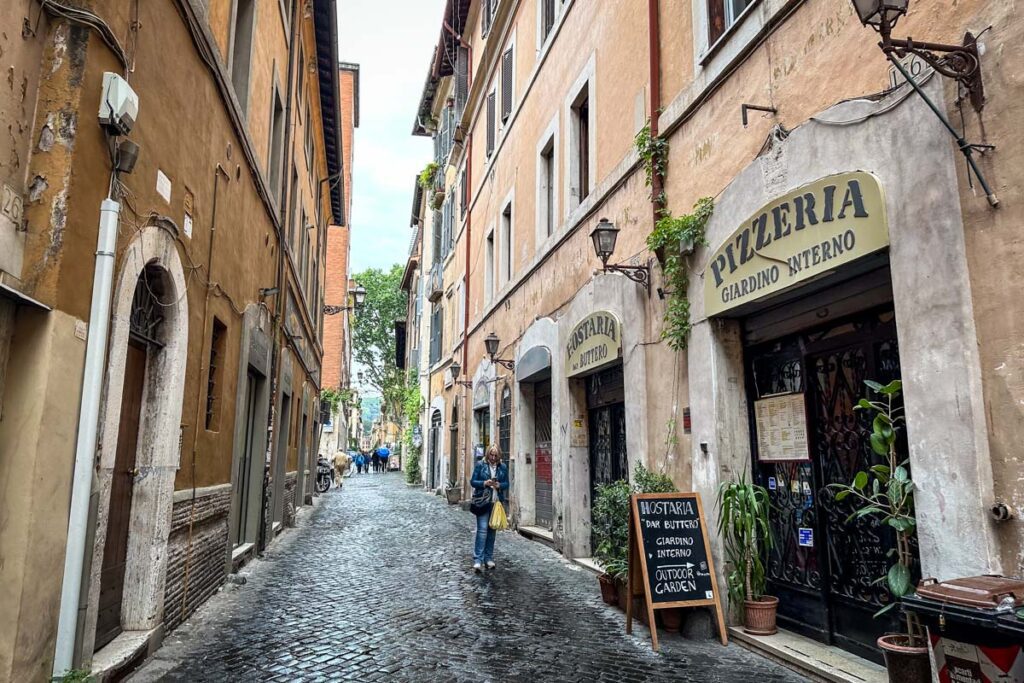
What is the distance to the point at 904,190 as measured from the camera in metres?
3.84

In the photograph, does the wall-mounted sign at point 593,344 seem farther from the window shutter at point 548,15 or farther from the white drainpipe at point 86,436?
the window shutter at point 548,15

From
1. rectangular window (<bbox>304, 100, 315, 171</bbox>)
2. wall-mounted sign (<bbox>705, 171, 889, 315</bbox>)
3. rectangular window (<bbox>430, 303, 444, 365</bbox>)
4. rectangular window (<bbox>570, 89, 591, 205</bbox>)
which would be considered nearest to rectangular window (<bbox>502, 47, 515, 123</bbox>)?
rectangular window (<bbox>570, 89, 591, 205</bbox>)

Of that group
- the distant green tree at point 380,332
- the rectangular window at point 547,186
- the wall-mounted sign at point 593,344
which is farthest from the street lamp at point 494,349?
the distant green tree at point 380,332

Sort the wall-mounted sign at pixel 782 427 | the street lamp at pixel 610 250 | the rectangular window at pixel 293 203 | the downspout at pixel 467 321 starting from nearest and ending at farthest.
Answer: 1. the wall-mounted sign at pixel 782 427
2. the street lamp at pixel 610 250
3. the rectangular window at pixel 293 203
4. the downspout at pixel 467 321

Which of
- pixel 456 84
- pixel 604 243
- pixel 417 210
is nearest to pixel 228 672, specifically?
pixel 604 243

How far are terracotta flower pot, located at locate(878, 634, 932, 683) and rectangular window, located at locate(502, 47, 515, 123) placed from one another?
1190cm

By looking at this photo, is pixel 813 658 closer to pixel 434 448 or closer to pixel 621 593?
pixel 621 593

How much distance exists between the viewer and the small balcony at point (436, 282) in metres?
22.8

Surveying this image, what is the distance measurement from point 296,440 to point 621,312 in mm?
9861

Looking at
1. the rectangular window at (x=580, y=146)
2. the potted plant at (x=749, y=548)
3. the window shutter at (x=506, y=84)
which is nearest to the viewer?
the potted plant at (x=749, y=548)

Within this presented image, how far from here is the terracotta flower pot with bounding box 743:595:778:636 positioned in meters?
5.13

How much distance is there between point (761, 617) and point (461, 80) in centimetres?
1689

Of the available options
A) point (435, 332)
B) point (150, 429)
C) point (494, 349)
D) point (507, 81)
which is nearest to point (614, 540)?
point (150, 429)

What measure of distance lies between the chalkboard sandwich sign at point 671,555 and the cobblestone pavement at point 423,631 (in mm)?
304
